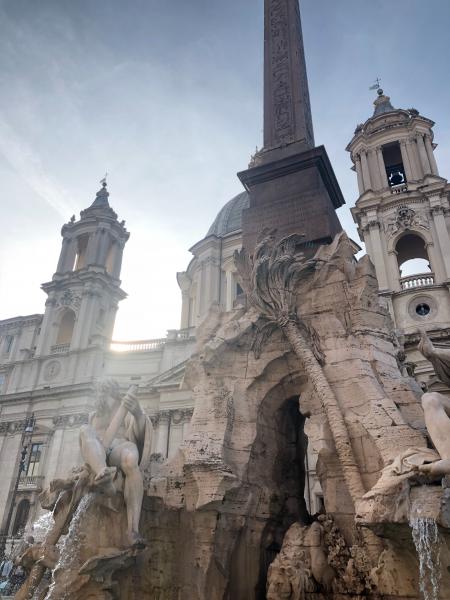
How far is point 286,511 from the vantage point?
6516mm

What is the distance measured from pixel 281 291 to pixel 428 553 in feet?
11.9

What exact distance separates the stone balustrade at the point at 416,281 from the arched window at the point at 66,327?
22.2 meters

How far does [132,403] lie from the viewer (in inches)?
254

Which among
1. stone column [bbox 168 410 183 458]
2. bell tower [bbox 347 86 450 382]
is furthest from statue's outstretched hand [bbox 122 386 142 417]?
stone column [bbox 168 410 183 458]

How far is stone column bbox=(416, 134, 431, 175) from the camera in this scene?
26.0 m

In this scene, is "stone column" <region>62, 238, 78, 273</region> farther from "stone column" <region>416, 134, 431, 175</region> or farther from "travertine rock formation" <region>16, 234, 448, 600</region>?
"travertine rock formation" <region>16, 234, 448, 600</region>

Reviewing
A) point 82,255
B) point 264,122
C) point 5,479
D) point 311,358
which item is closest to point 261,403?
point 311,358

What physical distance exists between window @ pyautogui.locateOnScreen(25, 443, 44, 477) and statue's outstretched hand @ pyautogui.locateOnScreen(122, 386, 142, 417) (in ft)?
84.3

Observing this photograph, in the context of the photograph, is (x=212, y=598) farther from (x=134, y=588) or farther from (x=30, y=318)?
(x=30, y=318)

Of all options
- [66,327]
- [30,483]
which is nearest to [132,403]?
→ [30,483]

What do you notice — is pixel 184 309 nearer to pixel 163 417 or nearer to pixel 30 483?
pixel 163 417

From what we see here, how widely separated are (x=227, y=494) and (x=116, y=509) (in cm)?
128

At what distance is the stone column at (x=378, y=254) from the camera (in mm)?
23703

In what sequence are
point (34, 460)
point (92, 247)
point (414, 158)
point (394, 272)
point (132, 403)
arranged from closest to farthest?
point (132, 403) < point (394, 272) < point (414, 158) < point (34, 460) < point (92, 247)
